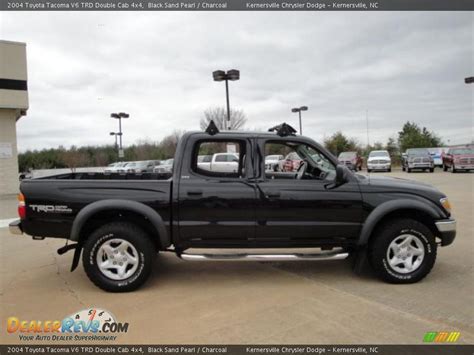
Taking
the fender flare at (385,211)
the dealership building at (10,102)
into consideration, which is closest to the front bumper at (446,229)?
the fender flare at (385,211)

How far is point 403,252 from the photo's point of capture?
178 inches

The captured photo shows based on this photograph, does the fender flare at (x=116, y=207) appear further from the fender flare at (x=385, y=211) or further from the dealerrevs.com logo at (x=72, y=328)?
the fender flare at (x=385, y=211)

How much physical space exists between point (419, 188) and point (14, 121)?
16.8 m

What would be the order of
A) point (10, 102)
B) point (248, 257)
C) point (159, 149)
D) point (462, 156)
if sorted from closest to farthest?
point (248, 257)
point (10, 102)
point (462, 156)
point (159, 149)

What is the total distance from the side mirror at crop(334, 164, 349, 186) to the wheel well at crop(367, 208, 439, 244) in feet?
2.24

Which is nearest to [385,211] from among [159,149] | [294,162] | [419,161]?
[294,162]

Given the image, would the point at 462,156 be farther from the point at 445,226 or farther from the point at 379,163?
the point at 445,226

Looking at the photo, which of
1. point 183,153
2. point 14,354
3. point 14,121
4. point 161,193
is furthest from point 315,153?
point 14,121

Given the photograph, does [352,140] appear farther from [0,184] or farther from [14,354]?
[14,354]

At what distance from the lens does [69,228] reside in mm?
4340

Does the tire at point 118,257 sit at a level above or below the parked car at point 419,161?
below

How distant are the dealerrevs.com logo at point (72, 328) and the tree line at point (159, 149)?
34.2 meters

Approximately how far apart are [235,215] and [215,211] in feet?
0.79

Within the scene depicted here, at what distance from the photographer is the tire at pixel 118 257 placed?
4289 mm
